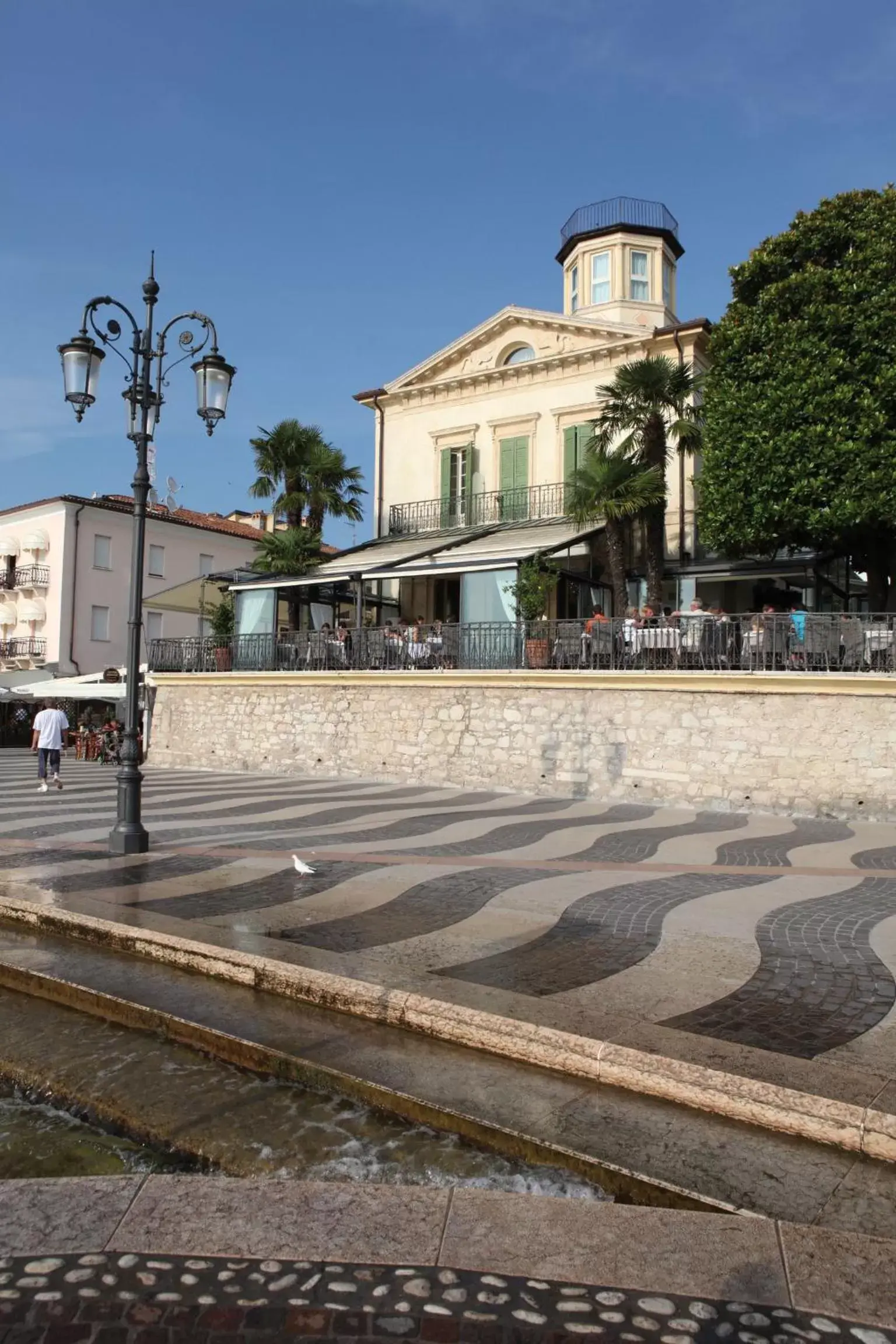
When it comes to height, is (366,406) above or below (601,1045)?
above

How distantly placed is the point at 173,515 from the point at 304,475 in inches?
753

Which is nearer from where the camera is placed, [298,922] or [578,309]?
[298,922]

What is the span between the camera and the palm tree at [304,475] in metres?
26.3

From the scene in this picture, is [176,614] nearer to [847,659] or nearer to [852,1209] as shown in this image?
[847,659]

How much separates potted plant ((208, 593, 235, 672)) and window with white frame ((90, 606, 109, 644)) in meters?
14.3

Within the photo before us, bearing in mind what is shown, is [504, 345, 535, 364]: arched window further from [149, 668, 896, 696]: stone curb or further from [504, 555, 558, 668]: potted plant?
[149, 668, 896, 696]: stone curb

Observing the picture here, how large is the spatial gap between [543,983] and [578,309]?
27083 mm

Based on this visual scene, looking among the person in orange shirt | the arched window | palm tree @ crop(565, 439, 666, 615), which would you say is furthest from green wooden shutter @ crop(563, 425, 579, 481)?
the person in orange shirt

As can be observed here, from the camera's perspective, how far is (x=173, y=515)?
43.2 m

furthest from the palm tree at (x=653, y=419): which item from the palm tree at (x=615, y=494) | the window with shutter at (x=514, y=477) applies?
the window with shutter at (x=514, y=477)

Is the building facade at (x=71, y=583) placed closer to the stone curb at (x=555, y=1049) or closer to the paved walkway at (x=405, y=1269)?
the stone curb at (x=555, y=1049)

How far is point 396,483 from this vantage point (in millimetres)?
27922

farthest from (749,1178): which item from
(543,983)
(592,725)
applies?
(592,725)

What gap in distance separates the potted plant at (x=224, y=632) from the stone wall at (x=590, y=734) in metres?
0.59
